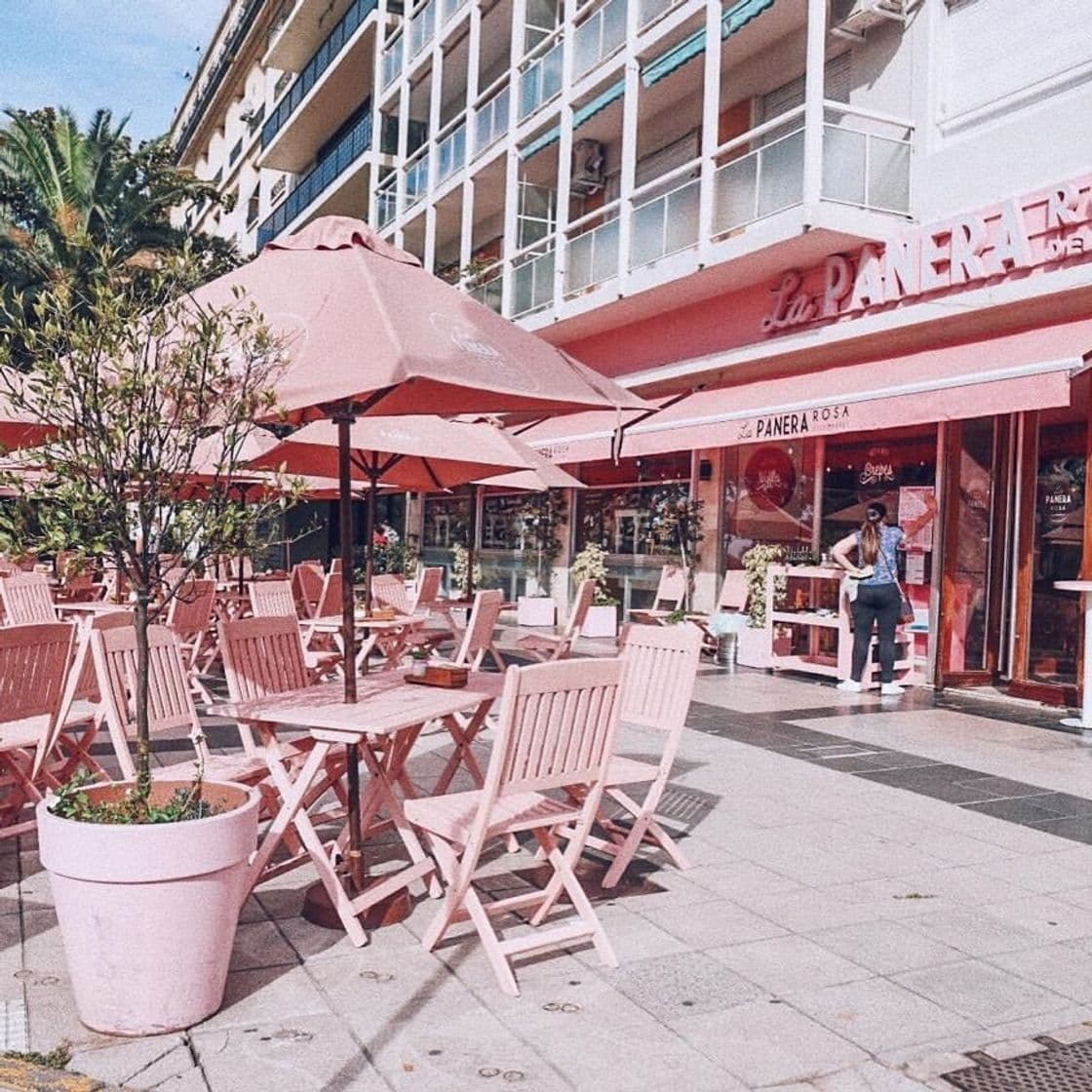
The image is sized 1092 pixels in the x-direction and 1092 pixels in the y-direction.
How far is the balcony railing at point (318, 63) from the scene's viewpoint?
28.7 metres

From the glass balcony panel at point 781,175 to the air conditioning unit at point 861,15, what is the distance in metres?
1.44

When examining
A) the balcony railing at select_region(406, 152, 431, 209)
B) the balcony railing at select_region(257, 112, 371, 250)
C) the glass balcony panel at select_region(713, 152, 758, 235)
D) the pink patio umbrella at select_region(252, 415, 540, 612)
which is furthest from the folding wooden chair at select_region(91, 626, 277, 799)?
the balcony railing at select_region(257, 112, 371, 250)

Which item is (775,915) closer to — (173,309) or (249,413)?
(249,413)

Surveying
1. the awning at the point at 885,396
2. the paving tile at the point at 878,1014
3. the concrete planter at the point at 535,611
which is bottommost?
the paving tile at the point at 878,1014

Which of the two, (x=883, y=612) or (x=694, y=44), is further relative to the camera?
(x=694, y=44)

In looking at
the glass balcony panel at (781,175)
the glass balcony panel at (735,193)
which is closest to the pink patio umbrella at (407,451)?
the glass balcony panel at (781,175)

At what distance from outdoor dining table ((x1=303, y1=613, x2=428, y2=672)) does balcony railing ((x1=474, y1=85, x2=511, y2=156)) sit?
12621 mm

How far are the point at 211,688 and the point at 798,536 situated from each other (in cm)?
715

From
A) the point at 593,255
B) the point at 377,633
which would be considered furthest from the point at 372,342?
the point at 593,255

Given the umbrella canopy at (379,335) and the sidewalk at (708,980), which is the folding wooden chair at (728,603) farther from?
the umbrella canopy at (379,335)

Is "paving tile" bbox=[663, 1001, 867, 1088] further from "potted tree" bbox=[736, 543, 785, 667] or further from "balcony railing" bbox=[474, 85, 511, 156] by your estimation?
"balcony railing" bbox=[474, 85, 511, 156]

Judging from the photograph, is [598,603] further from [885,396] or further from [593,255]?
[885,396]

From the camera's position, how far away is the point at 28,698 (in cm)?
498

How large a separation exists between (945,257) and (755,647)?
15.0ft
